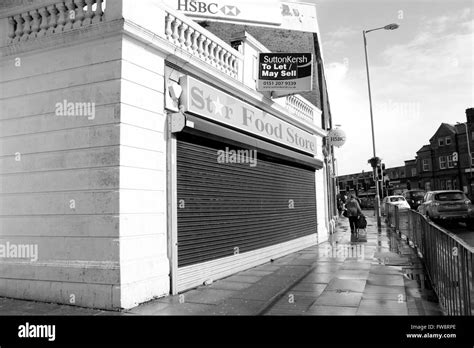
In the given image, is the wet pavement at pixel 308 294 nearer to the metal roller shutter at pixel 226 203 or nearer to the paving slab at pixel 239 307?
the paving slab at pixel 239 307

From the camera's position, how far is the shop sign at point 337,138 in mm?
18980

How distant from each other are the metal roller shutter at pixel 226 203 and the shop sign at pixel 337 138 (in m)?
7.61

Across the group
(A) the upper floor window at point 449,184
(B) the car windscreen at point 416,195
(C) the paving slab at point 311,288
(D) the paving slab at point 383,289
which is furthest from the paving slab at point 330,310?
(A) the upper floor window at point 449,184

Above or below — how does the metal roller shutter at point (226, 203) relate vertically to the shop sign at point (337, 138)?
below

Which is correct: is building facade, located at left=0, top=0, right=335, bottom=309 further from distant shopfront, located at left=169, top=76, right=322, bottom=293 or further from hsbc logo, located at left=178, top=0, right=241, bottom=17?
hsbc logo, located at left=178, top=0, right=241, bottom=17

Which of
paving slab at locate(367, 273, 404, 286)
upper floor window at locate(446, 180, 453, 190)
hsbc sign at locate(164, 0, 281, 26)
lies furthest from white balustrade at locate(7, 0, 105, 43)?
upper floor window at locate(446, 180, 453, 190)

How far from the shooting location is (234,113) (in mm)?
8570

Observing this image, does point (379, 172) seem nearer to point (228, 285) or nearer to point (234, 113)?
point (234, 113)

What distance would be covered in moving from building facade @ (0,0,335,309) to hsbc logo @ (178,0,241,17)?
20.8 feet

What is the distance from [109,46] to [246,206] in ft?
15.6

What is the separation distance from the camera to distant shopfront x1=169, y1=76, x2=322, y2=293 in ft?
22.6

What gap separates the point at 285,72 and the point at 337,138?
9.77 m
